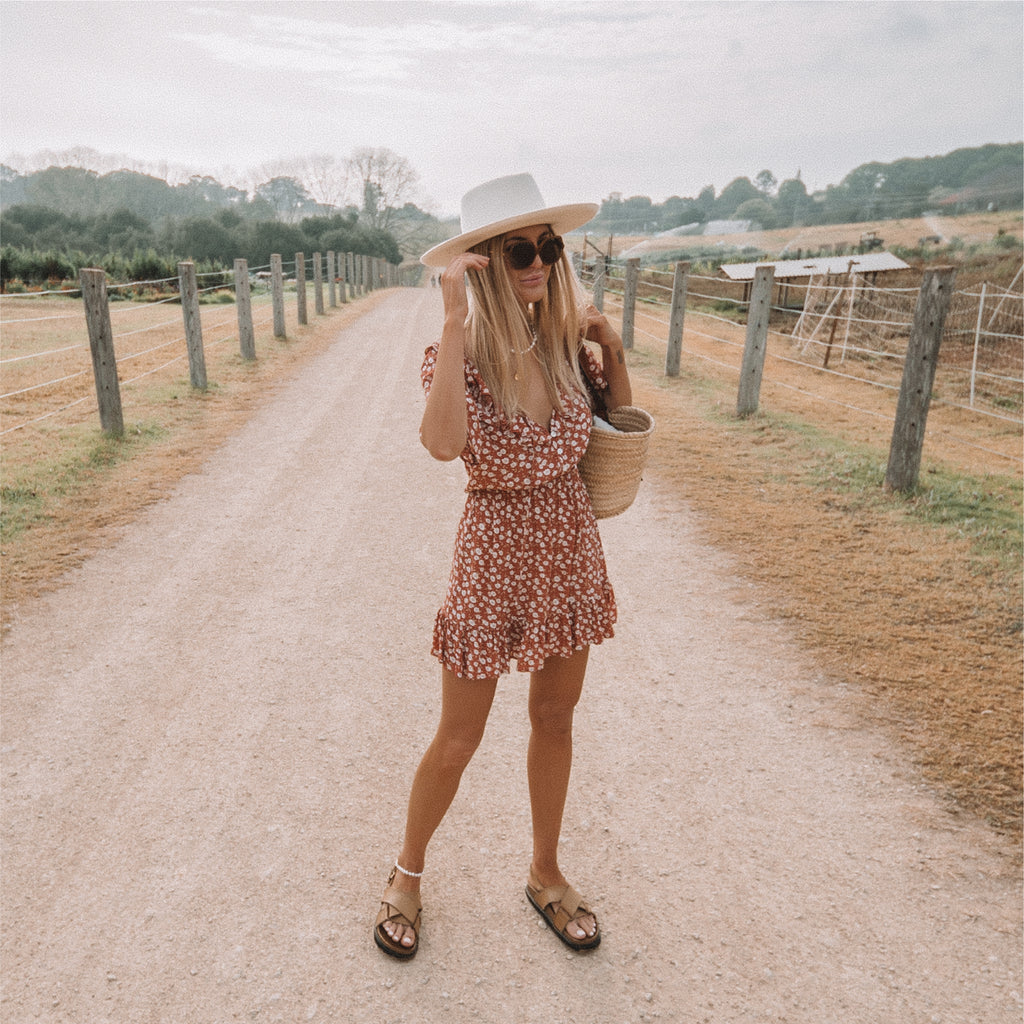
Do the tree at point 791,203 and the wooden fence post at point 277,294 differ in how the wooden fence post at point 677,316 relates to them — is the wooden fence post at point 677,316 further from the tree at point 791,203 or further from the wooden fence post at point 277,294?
the tree at point 791,203

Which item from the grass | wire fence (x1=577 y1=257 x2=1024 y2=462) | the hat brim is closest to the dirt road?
the grass

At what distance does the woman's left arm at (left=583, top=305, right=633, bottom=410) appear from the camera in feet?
6.12

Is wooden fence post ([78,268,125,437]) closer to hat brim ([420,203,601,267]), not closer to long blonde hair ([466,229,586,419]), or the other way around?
hat brim ([420,203,601,267])

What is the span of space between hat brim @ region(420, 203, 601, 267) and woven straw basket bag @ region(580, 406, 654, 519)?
1.62ft

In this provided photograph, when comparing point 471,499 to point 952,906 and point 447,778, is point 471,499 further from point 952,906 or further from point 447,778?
point 952,906

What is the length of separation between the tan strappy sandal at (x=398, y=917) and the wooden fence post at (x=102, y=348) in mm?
5227

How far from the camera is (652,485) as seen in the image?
5730 mm

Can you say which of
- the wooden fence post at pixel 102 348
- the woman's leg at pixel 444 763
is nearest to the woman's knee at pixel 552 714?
the woman's leg at pixel 444 763

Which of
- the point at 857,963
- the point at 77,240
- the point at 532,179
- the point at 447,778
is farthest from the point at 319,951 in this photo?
the point at 77,240

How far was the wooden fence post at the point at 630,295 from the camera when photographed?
11484mm

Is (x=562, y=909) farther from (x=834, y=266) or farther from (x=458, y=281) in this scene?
(x=834, y=266)

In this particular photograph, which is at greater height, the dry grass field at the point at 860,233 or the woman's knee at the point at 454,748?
the dry grass field at the point at 860,233

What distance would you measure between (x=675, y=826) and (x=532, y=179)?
6.41 feet

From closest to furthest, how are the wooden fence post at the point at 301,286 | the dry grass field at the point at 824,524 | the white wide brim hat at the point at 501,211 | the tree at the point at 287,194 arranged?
1. the white wide brim hat at the point at 501,211
2. the dry grass field at the point at 824,524
3. the wooden fence post at the point at 301,286
4. the tree at the point at 287,194
